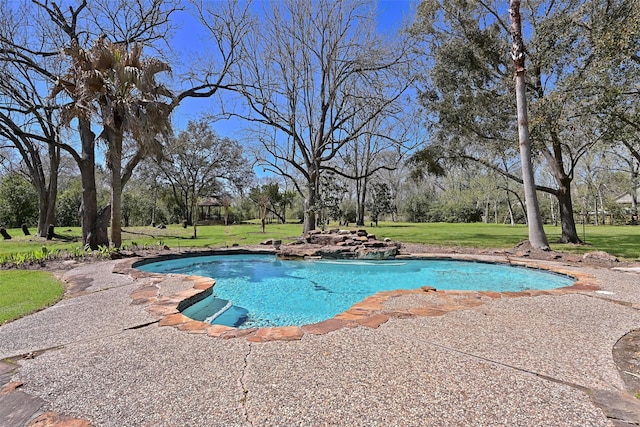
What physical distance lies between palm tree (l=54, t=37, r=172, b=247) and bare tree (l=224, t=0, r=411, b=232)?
473 centimetres

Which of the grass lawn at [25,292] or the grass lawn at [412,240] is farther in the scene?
the grass lawn at [412,240]

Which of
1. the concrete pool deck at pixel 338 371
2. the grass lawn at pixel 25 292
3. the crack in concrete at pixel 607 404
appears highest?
the grass lawn at pixel 25 292

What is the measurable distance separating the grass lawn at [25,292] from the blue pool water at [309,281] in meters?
2.01

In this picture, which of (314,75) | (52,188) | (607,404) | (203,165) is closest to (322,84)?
(314,75)

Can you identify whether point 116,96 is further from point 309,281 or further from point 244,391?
point 244,391

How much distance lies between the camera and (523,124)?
32.3 ft

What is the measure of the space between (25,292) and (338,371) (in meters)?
5.60

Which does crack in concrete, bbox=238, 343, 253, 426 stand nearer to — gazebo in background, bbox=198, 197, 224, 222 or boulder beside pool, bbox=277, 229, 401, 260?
boulder beside pool, bbox=277, 229, 401, 260

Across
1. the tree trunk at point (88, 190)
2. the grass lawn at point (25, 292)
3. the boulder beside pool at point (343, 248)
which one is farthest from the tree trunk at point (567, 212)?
the tree trunk at point (88, 190)

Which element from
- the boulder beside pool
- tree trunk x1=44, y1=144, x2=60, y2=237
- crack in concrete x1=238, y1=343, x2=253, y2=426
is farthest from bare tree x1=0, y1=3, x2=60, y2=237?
crack in concrete x1=238, y1=343, x2=253, y2=426

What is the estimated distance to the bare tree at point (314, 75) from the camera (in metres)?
13.6

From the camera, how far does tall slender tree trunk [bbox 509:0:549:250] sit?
9758 millimetres

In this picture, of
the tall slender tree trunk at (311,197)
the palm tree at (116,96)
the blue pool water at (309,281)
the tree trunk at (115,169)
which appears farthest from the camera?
the tall slender tree trunk at (311,197)

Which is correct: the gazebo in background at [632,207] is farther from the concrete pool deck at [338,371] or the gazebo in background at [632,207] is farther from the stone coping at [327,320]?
the concrete pool deck at [338,371]
